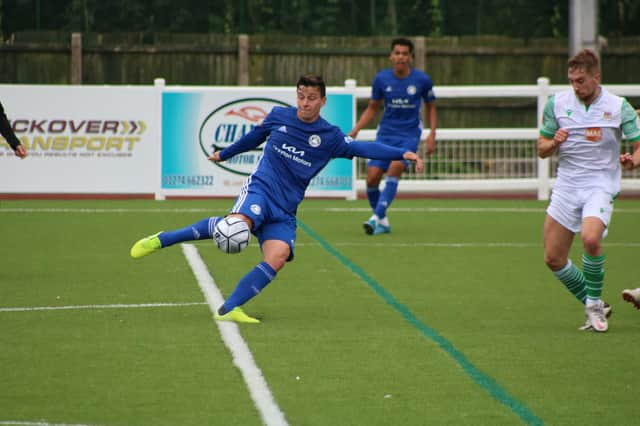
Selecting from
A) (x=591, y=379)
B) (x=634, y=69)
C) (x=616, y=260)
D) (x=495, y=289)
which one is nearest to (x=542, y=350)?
(x=591, y=379)

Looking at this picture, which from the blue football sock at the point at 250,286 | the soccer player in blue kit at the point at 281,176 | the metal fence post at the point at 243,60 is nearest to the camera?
the blue football sock at the point at 250,286

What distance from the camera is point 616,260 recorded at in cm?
1250

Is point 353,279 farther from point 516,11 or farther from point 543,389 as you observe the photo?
point 516,11

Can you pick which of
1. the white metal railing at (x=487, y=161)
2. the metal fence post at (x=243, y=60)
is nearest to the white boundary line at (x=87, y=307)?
the white metal railing at (x=487, y=161)

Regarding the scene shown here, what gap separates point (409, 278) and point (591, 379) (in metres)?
4.11

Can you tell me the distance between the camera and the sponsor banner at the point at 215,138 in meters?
18.5

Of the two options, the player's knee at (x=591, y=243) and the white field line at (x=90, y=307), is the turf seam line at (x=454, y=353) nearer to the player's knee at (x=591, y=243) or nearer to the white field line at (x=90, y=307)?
the player's knee at (x=591, y=243)

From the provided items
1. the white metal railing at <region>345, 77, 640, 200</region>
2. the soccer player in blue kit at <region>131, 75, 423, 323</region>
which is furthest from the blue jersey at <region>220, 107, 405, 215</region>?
the white metal railing at <region>345, 77, 640, 200</region>

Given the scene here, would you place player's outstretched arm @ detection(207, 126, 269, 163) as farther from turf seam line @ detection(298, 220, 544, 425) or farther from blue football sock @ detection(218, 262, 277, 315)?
turf seam line @ detection(298, 220, 544, 425)

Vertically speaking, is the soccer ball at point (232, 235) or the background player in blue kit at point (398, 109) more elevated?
the background player in blue kit at point (398, 109)

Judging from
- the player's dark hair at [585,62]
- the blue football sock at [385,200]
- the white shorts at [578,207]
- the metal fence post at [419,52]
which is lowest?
the blue football sock at [385,200]

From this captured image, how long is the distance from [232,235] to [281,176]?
86cm

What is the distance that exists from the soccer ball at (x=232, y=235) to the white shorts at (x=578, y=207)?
2024mm

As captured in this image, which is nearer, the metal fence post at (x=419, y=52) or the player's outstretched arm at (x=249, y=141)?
the player's outstretched arm at (x=249, y=141)
